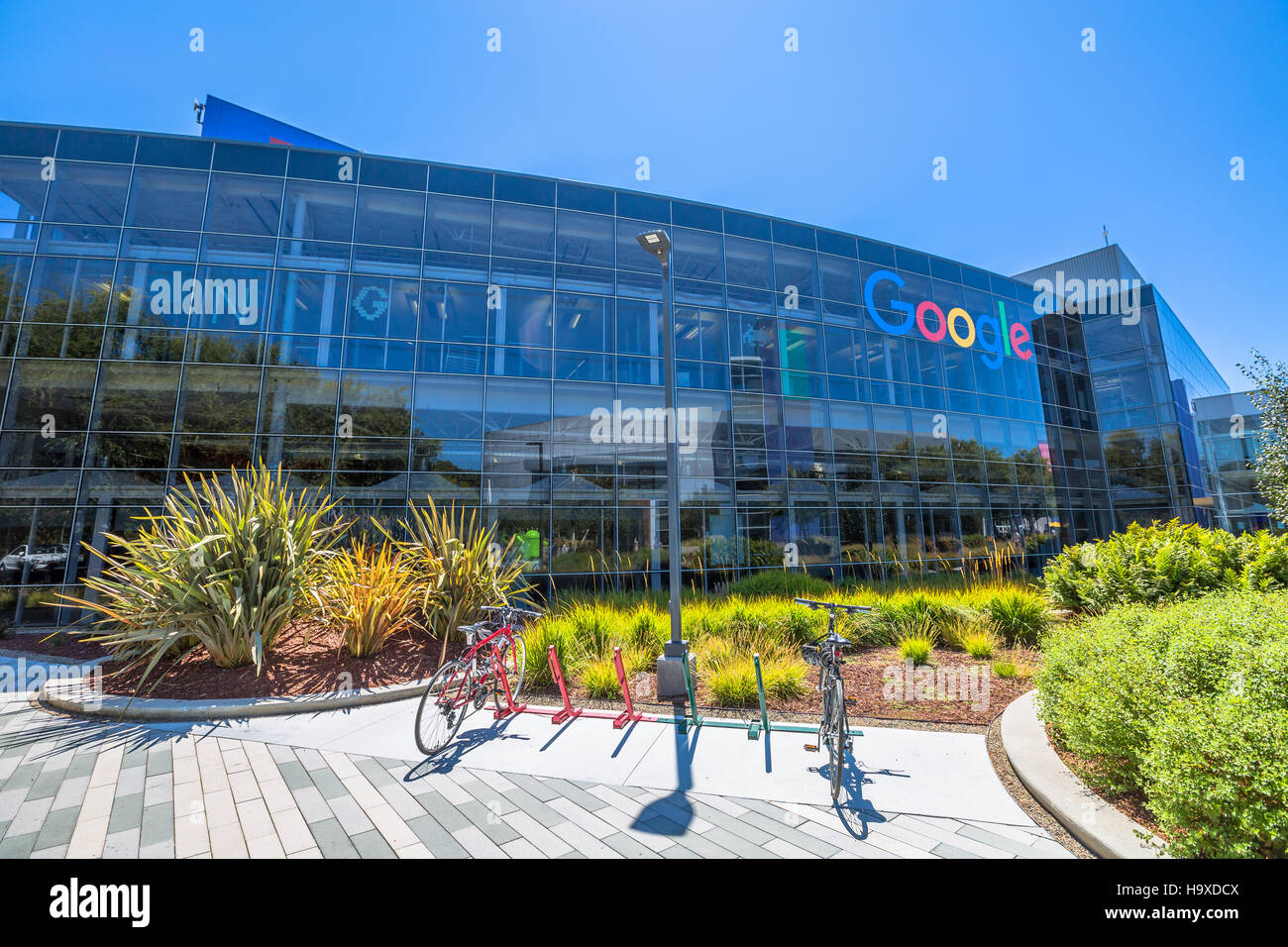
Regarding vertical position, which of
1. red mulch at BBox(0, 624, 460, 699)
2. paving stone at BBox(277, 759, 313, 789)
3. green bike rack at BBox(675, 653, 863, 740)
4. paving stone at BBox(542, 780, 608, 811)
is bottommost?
paving stone at BBox(542, 780, 608, 811)

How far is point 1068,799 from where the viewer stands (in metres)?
3.54

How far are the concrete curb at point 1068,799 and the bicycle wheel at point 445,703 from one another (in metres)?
4.77

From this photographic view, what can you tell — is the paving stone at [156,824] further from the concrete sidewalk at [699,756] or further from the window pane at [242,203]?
the window pane at [242,203]

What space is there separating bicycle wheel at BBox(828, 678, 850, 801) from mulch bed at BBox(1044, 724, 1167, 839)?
159 cm

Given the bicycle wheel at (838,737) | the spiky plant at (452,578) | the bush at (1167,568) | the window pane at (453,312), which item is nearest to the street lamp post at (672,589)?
the bicycle wheel at (838,737)

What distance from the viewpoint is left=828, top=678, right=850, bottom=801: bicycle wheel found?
12.3ft

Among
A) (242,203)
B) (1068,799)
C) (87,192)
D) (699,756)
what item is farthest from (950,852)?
(87,192)

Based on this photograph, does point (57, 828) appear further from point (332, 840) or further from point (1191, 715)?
point (1191, 715)

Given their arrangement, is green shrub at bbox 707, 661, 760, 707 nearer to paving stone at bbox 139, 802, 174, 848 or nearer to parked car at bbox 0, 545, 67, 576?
paving stone at bbox 139, 802, 174, 848

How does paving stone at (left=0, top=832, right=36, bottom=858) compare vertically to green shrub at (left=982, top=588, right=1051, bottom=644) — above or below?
below

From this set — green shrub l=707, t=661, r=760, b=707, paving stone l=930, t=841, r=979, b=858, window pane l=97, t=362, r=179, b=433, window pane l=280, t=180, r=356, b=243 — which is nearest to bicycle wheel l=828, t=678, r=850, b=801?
paving stone l=930, t=841, r=979, b=858

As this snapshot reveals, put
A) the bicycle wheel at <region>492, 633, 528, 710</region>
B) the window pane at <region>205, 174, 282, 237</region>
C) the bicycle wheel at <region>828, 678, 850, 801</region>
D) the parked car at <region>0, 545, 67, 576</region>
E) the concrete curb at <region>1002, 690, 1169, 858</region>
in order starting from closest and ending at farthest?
the concrete curb at <region>1002, 690, 1169, 858</region>
the bicycle wheel at <region>828, 678, 850, 801</region>
the bicycle wheel at <region>492, 633, 528, 710</region>
the parked car at <region>0, 545, 67, 576</region>
the window pane at <region>205, 174, 282, 237</region>

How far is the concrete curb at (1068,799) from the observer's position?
300 centimetres
